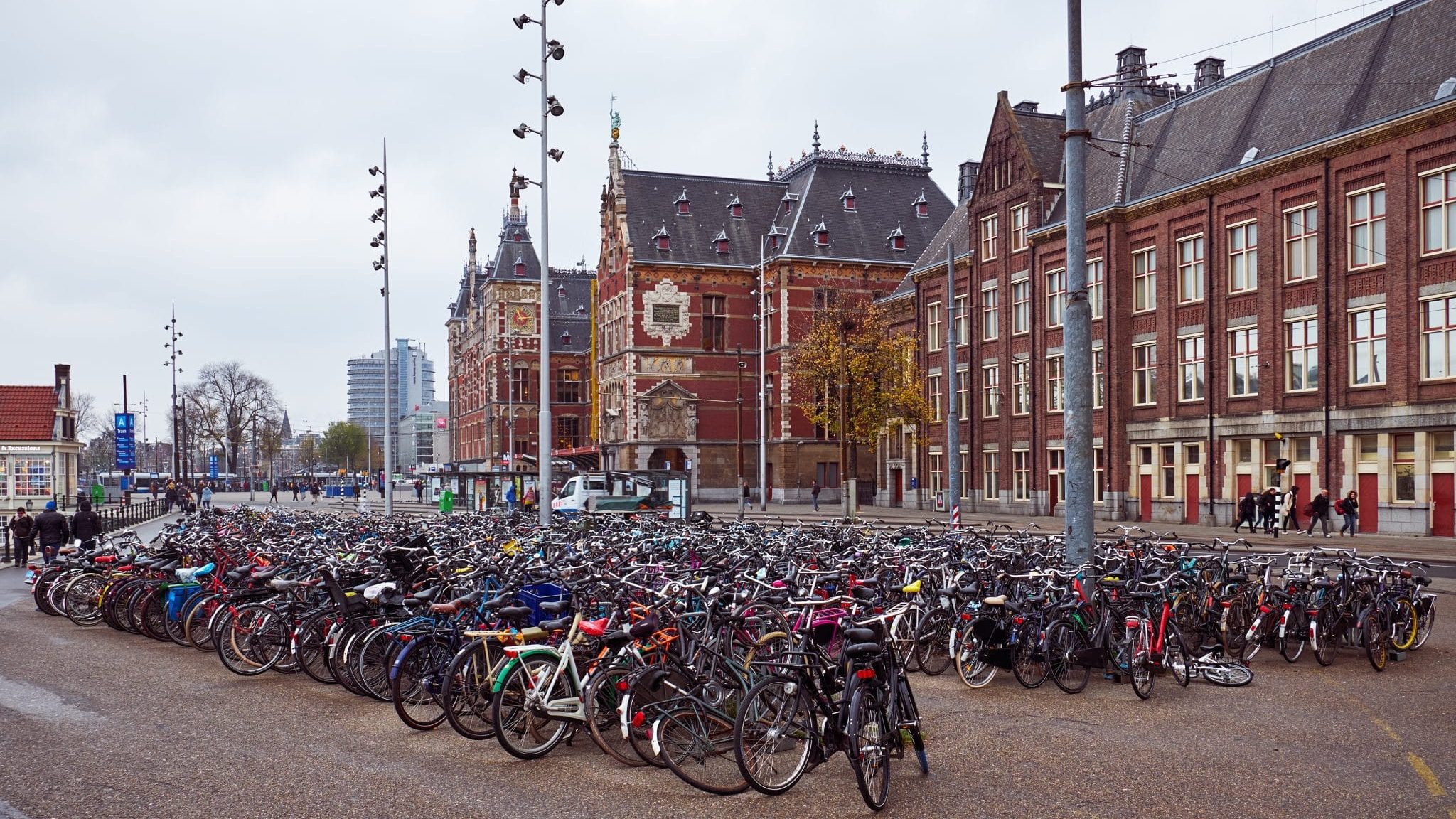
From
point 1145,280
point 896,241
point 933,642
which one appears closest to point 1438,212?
point 1145,280

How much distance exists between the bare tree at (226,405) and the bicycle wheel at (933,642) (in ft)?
320

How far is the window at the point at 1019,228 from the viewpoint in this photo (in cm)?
4825

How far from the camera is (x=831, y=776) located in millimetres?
8367

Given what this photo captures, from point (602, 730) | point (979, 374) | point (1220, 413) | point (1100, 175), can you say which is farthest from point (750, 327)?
point (602, 730)

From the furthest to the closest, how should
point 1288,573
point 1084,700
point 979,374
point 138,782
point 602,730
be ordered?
point 979,374 → point 1288,573 → point 1084,700 → point 602,730 → point 138,782

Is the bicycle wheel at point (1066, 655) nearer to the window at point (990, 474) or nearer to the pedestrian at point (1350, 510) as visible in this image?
the pedestrian at point (1350, 510)

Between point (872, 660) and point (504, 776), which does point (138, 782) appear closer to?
point (504, 776)

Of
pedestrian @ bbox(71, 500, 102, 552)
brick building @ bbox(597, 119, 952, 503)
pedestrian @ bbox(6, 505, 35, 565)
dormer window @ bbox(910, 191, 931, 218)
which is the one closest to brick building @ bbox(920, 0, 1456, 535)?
brick building @ bbox(597, 119, 952, 503)

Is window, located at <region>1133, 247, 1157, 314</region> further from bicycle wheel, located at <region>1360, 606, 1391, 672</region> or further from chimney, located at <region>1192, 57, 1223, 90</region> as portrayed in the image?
bicycle wheel, located at <region>1360, 606, 1391, 672</region>

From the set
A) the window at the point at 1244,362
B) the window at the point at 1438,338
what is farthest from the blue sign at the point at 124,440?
the window at the point at 1438,338

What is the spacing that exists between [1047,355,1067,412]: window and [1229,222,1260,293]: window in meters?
8.72

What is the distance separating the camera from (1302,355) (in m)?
35.8

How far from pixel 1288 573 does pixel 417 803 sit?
9.70 m

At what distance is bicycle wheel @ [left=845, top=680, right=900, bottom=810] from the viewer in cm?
743
